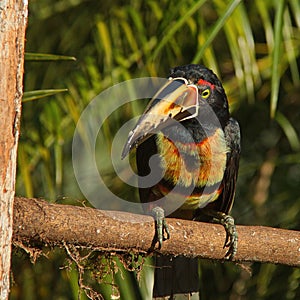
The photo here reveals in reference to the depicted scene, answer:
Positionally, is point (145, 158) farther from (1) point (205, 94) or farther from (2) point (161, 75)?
(2) point (161, 75)

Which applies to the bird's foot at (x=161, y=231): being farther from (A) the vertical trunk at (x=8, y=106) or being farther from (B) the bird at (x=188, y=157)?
(A) the vertical trunk at (x=8, y=106)

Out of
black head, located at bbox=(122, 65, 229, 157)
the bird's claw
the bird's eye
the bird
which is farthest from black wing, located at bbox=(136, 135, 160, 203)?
the bird's claw

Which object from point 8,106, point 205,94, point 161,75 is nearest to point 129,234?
point 8,106

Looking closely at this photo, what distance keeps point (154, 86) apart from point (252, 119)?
1156mm

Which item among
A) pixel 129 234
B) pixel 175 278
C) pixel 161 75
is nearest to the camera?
pixel 129 234

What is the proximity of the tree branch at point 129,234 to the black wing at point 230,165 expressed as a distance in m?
0.36

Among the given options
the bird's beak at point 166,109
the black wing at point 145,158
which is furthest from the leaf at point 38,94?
the black wing at point 145,158

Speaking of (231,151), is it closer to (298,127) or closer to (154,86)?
(154,86)

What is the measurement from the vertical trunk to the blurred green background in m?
0.61

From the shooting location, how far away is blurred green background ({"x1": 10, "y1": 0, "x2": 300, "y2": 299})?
284 centimetres

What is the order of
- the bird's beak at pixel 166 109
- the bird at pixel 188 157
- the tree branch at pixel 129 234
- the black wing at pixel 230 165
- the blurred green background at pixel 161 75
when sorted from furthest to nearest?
the blurred green background at pixel 161 75 < the black wing at pixel 230 165 < the bird at pixel 188 157 < the bird's beak at pixel 166 109 < the tree branch at pixel 129 234

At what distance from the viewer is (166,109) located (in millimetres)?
2289

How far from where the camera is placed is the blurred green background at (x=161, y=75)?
284 cm

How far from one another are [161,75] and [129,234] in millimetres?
1382
